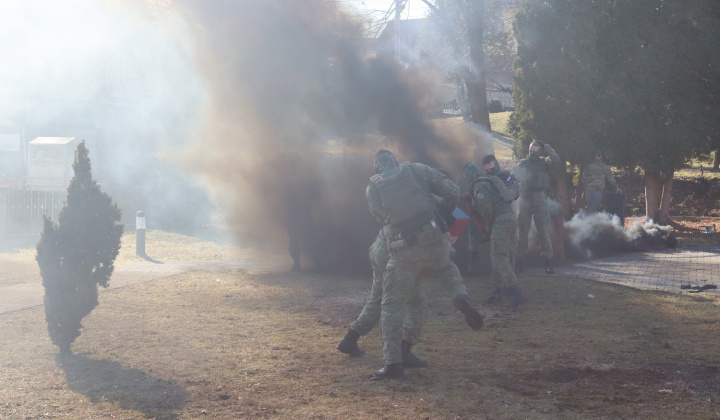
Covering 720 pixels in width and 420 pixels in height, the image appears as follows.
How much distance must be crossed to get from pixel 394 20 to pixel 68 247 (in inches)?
502

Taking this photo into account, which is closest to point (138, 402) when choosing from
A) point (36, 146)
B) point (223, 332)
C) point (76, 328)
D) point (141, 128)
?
point (76, 328)

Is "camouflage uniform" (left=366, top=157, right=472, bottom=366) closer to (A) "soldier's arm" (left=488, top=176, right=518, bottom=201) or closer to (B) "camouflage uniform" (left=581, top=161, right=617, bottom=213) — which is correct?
(A) "soldier's arm" (left=488, top=176, right=518, bottom=201)

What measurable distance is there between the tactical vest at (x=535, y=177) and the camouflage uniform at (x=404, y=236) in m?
4.65

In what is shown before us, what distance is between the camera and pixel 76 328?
20.7 feet

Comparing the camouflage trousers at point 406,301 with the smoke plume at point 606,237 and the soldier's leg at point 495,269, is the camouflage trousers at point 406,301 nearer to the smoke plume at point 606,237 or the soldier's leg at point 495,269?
the soldier's leg at point 495,269

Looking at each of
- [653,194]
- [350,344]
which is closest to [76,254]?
[350,344]

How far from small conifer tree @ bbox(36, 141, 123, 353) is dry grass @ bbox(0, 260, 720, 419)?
426 millimetres

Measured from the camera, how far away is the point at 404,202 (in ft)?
18.5

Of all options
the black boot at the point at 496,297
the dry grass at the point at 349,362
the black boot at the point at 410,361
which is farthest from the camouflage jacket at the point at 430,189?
the black boot at the point at 496,297

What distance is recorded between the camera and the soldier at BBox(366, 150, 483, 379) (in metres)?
5.59

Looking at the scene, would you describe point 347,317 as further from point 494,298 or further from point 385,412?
point 385,412

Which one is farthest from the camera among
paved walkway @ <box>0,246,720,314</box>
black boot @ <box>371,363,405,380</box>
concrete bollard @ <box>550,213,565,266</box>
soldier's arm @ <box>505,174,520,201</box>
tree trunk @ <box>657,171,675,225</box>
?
tree trunk @ <box>657,171,675,225</box>

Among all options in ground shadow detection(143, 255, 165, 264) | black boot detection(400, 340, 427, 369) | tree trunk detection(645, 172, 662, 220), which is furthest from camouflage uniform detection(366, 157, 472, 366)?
tree trunk detection(645, 172, 662, 220)

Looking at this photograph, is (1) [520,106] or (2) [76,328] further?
(1) [520,106]
